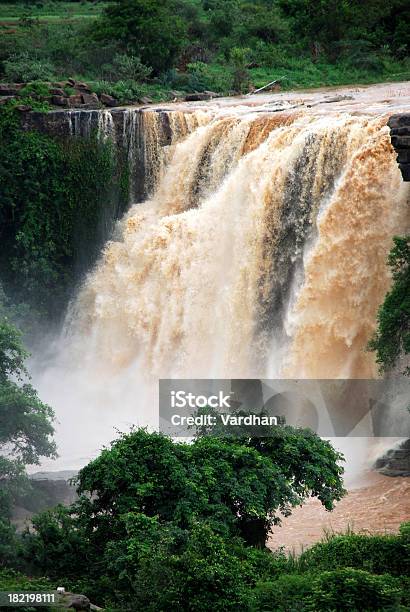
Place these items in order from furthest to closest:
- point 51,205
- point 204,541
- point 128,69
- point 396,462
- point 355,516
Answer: point 128,69 → point 51,205 → point 396,462 → point 355,516 → point 204,541

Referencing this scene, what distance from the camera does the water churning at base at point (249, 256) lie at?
2148 cm

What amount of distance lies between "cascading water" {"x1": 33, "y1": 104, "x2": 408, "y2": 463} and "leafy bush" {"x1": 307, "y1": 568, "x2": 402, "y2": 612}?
30.1 ft

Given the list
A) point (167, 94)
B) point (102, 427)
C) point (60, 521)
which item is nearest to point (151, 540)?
point (60, 521)

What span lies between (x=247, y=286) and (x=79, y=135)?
712 centimetres

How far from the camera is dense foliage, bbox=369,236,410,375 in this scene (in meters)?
19.7

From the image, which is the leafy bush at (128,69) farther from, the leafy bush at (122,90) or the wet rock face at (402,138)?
the wet rock face at (402,138)

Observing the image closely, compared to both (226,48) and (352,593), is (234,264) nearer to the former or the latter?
(352,593)

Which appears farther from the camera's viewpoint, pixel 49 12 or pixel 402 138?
pixel 49 12

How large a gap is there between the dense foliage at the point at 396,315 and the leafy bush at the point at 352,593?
7.34 metres

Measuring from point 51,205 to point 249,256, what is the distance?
6.97m

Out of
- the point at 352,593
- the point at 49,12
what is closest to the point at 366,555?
the point at 352,593

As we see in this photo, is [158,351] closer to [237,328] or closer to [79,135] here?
[237,328]

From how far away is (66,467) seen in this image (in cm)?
2116

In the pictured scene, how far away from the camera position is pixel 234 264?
77.8 ft
